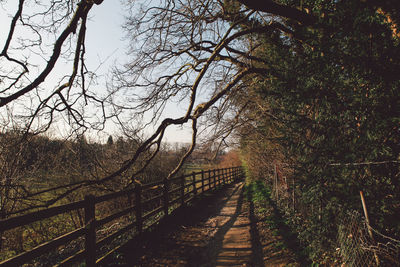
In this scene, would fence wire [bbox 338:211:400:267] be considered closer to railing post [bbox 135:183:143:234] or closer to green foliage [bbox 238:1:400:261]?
green foliage [bbox 238:1:400:261]

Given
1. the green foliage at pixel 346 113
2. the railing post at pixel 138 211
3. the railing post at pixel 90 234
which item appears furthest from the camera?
the railing post at pixel 138 211

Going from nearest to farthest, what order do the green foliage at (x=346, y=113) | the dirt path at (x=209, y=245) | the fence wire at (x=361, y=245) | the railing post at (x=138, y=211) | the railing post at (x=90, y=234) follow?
the fence wire at (x=361, y=245)
the green foliage at (x=346, y=113)
the railing post at (x=90, y=234)
the dirt path at (x=209, y=245)
the railing post at (x=138, y=211)

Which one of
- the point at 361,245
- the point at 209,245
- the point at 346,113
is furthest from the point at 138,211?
the point at 346,113

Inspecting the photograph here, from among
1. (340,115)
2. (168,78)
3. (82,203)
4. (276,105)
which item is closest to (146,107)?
(168,78)

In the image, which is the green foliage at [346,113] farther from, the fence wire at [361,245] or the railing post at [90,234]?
the railing post at [90,234]

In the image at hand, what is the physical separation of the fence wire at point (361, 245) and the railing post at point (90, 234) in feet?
12.8

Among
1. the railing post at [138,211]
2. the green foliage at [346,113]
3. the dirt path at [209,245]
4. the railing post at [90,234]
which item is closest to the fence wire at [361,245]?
the green foliage at [346,113]

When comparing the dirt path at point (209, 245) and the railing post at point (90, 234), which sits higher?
the railing post at point (90, 234)

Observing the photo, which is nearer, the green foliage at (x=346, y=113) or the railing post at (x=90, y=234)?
the green foliage at (x=346, y=113)

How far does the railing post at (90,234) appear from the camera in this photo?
3.42 m

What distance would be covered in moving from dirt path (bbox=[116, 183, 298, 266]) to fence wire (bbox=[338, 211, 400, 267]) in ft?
3.78

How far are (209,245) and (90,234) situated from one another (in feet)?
8.73

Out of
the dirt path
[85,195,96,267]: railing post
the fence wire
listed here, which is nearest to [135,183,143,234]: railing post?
the dirt path

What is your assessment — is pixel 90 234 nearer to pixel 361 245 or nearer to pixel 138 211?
pixel 138 211
